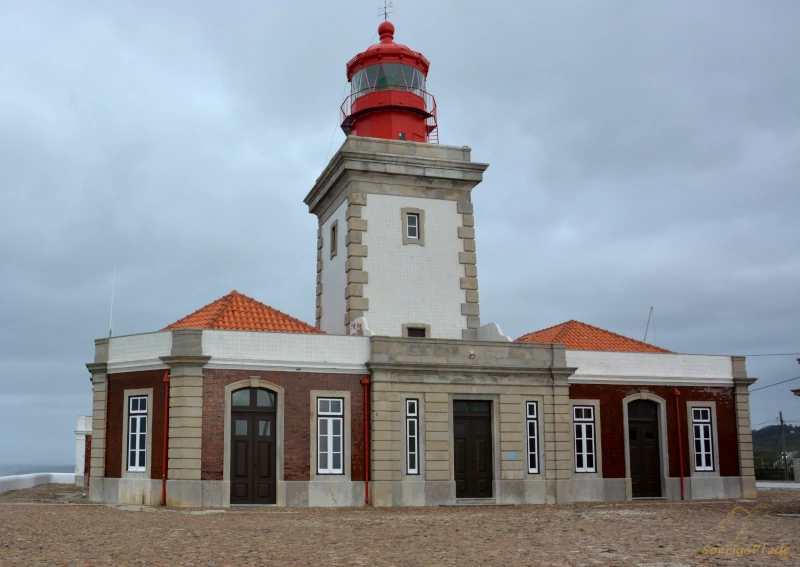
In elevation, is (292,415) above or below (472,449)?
above

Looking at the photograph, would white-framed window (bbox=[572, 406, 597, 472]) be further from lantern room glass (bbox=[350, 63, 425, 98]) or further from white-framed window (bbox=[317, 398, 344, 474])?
lantern room glass (bbox=[350, 63, 425, 98])

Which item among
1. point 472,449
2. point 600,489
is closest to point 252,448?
point 472,449

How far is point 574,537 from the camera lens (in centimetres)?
1341

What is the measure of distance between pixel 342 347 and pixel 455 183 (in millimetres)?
6621

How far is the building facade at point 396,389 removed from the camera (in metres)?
20.0

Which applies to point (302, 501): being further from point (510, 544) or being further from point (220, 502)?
point (510, 544)

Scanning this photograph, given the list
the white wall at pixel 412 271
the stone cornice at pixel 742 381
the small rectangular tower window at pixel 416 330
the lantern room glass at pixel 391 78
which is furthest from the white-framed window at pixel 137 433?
the stone cornice at pixel 742 381

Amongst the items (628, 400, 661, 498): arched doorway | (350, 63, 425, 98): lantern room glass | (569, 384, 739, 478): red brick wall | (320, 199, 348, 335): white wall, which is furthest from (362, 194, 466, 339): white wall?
(628, 400, 661, 498): arched doorway

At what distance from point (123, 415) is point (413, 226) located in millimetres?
9076

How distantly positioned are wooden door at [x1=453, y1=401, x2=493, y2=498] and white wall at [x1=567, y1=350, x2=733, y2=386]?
113 inches

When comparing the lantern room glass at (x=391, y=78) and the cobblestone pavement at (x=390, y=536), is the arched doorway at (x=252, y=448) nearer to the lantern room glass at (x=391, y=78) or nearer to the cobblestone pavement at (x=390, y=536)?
the cobblestone pavement at (x=390, y=536)

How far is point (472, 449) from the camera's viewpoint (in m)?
21.8

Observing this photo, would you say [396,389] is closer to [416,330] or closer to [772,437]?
[416,330]

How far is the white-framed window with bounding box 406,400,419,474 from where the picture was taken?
2105 centimetres
